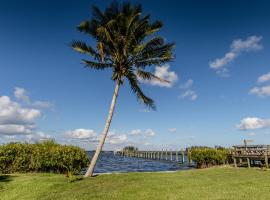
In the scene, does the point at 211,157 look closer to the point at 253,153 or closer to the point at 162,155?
the point at 253,153

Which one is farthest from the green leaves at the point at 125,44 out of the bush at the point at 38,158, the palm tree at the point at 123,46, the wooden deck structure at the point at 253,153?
the wooden deck structure at the point at 253,153

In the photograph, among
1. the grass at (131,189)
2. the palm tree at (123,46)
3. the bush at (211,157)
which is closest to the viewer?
the grass at (131,189)

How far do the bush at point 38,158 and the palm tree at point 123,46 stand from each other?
310cm

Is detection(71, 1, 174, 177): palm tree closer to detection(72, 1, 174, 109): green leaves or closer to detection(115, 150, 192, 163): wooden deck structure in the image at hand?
detection(72, 1, 174, 109): green leaves

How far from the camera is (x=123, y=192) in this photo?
11555 mm

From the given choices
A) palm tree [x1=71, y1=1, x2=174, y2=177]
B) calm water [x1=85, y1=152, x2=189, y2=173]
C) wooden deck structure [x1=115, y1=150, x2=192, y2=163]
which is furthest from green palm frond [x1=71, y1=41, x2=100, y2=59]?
wooden deck structure [x1=115, y1=150, x2=192, y2=163]

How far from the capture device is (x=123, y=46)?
18391mm

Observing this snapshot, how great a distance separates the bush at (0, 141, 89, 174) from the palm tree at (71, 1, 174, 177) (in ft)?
10.2

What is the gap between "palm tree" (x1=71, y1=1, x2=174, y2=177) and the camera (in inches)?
709

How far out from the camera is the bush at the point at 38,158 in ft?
62.8

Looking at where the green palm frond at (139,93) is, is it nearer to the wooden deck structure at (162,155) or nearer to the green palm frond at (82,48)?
the green palm frond at (82,48)


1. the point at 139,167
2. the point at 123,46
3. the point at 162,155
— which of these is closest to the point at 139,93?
the point at 123,46

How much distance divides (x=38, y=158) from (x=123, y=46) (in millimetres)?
10053

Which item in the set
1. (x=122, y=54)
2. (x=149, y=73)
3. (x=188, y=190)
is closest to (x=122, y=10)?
(x=122, y=54)
